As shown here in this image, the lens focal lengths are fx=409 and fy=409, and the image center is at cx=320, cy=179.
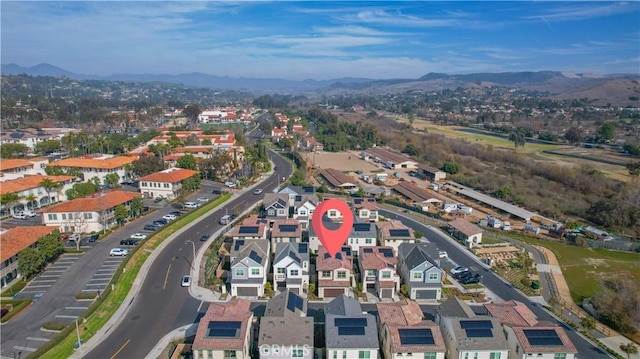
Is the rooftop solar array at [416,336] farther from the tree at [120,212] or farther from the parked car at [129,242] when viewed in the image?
the tree at [120,212]

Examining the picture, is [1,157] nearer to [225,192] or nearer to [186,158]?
[186,158]

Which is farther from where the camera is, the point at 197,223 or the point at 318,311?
the point at 197,223

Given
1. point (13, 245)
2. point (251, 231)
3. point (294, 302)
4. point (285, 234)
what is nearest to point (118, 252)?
point (13, 245)

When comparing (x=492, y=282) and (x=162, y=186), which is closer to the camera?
(x=492, y=282)

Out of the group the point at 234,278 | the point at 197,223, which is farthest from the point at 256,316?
the point at 197,223

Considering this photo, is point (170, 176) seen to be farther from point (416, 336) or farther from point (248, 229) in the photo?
point (416, 336)

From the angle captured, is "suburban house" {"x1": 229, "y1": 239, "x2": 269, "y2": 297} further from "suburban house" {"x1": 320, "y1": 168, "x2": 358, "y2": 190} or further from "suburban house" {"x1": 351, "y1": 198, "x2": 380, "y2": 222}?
"suburban house" {"x1": 320, "y1": 168, "x2": 358, "y2": 190}

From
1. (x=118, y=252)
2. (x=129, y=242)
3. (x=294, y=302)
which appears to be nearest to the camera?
(x=294, y=302)

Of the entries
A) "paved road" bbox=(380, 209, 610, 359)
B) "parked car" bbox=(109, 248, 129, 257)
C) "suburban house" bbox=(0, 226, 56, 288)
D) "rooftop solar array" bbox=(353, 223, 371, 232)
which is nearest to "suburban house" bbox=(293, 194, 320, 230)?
"rooftop solar array" bbox=(353, 223, 371, 232)
